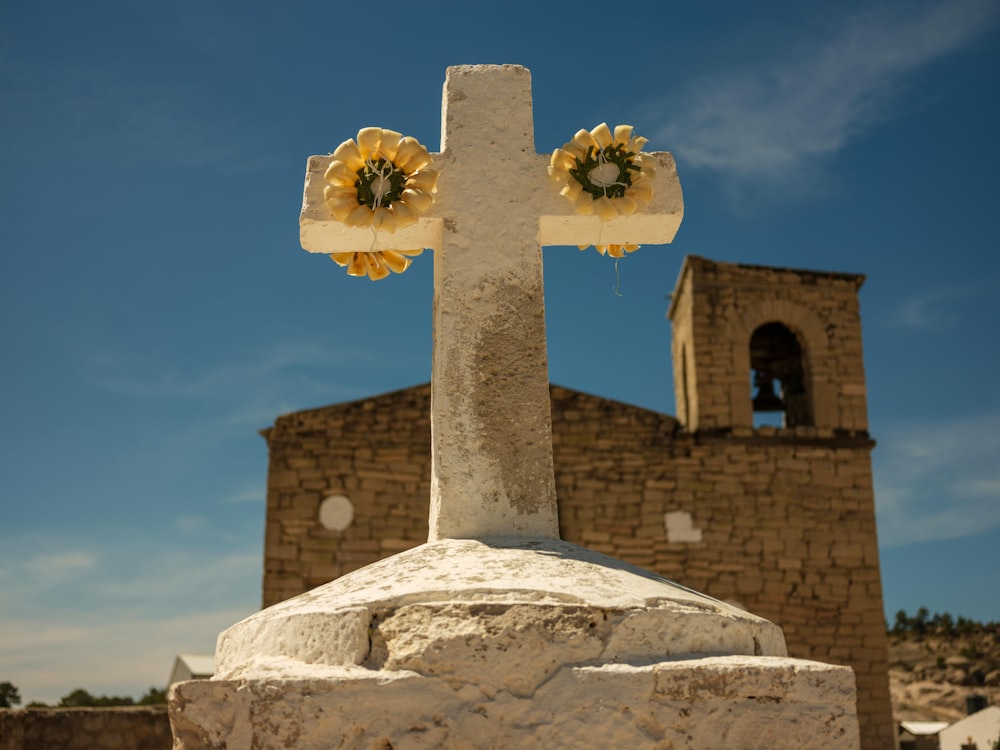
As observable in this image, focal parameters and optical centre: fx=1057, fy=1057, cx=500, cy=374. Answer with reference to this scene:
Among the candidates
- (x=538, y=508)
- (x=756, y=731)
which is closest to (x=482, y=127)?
(x=538, y=508)

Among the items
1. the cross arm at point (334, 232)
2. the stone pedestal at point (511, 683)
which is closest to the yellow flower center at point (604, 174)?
the cross arm at point (334, 232)

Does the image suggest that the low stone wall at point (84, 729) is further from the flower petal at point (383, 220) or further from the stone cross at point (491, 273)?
the flower petal at point (383, 220)

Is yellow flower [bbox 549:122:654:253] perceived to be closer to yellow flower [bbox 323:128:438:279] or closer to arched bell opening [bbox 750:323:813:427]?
yellow flower [bbox 323:128:438:279]

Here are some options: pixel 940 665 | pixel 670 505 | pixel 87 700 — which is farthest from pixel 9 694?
pixel 940 665

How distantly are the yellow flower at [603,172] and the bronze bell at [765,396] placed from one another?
11563 millimetres

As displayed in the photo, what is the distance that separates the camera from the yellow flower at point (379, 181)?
3.16 meters

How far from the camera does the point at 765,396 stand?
1455cm

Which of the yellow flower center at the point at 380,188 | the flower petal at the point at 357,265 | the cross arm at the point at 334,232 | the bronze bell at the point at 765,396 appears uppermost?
the bronze bell at the point at 765,396

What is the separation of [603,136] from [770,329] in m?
11.6

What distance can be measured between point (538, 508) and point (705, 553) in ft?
33.5

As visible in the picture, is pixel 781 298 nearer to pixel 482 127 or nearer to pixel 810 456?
pixel 810 456

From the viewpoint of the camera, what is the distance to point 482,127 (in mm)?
3385

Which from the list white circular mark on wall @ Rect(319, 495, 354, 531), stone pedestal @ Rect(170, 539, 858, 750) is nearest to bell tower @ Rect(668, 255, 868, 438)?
white circular mark on wall @ Rect(319, 495, 354, 531)

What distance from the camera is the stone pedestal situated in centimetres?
228
